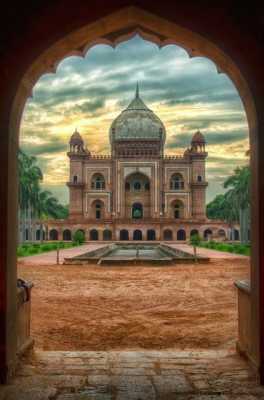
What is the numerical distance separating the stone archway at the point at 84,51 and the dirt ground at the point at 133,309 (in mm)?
2109

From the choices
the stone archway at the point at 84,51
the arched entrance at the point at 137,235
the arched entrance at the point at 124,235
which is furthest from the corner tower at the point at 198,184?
the stone archway at the point at 84,51

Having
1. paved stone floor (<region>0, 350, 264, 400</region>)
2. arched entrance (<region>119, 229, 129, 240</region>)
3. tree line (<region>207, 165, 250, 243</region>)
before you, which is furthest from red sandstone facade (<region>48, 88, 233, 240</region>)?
paved stone floor (<region>0, 350, 264, 400</region>)

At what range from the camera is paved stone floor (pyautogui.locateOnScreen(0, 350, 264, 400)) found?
139 inches

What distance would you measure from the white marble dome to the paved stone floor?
1853 inches

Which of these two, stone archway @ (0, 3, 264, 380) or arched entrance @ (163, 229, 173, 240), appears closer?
stone archway @ (0, 3, 264, 380)

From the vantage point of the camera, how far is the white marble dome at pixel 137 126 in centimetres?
5144

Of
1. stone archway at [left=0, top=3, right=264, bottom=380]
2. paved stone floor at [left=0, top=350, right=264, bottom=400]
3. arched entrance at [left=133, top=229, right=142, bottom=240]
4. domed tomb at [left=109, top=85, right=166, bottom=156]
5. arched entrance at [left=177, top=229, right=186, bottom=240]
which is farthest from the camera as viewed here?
domed tomb at [left=109, top=85, right=166, bottom=156]

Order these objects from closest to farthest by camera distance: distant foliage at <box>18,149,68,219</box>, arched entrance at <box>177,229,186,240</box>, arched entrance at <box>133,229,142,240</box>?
distant foliage at <box>18,149,68,219</box> → arched entrance at <box>133,229,142,240</box> → arched entrance at <box>177,229,186,240</box>

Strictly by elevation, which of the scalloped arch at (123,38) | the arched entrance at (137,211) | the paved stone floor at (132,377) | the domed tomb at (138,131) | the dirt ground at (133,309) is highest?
the domed tomb at (138,131)

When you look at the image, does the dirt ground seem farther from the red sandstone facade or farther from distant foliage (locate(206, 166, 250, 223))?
the red sandstone facade

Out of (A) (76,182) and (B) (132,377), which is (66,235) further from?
(B) (132,377)

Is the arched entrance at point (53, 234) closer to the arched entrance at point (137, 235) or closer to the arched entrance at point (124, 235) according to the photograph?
the arched entrance at point (124, 235)

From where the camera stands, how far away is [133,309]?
28.7 feet

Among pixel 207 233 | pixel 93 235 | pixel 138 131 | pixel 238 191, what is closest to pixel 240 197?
pixel 238 191
